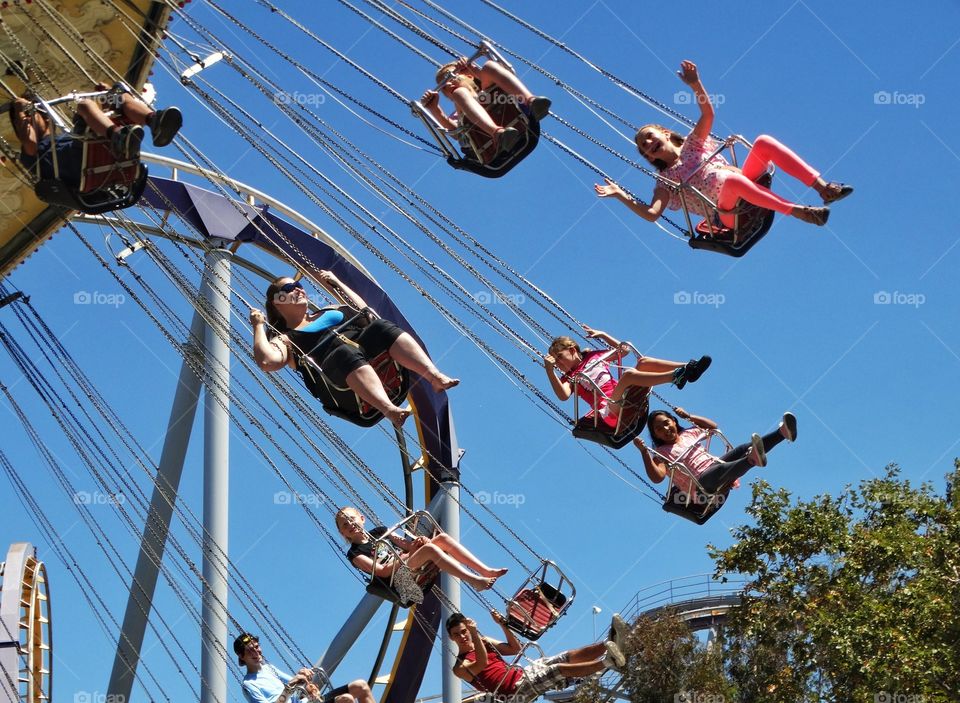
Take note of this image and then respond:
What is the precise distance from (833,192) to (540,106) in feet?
7.06

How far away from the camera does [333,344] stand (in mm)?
10820

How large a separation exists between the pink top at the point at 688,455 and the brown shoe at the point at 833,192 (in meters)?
1.87

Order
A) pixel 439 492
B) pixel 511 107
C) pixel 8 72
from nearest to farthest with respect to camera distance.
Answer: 1. pixel 511 107
2. pixel 8 72
3. pixel 439 492

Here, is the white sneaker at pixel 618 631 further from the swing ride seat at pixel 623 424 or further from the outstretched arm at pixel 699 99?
the outstretched arm at pixel 699 99

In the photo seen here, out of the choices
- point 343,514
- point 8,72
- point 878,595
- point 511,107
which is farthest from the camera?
point 878,595

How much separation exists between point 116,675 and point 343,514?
6062mm

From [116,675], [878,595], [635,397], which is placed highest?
[878,595]

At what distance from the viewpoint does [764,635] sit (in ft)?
53.5

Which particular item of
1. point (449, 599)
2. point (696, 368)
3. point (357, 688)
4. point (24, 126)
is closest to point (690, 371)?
point (696, 368)

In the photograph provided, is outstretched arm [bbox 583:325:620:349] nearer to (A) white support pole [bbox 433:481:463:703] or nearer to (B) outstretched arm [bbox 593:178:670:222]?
(B) outstretched arm [bbox 593:178:670:222]

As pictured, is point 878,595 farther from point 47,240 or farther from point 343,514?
point 47,240

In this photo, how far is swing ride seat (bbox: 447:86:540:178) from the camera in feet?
37.6

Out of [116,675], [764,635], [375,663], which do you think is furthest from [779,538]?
[116,675]

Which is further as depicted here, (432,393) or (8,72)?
(432,393)
